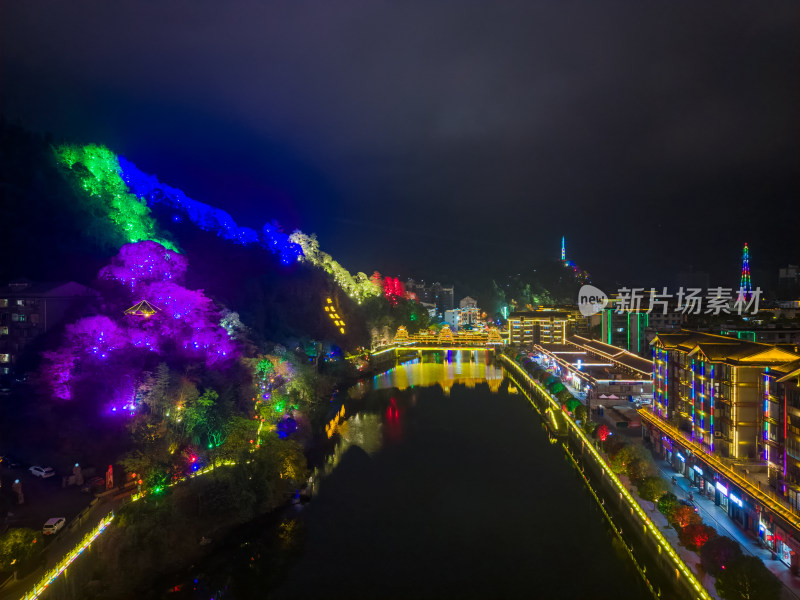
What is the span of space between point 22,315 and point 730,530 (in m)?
13.3

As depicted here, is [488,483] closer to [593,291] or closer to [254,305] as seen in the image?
[254,305]

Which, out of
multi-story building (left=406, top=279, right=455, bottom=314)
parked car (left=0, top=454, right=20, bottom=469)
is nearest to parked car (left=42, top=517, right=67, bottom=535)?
parked car (left=0, top=454, right=20, bottom=469)

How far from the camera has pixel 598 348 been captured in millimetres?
24203

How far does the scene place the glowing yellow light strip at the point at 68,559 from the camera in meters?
5.83

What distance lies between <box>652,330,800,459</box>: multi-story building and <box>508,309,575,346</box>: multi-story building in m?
22.7

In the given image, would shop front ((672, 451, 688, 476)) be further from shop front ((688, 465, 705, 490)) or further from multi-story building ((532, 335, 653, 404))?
multi-story building ((532, 335, 653, 404))

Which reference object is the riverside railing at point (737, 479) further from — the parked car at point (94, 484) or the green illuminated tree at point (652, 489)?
the parked car at point (94, 484)

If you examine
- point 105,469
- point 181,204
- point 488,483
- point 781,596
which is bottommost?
point 488,483

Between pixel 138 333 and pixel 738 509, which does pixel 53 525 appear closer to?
pixel 138 333

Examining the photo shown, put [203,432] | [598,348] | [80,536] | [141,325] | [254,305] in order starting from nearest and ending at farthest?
[80,536], [203,432], [141,325], [254,305], [598,348]

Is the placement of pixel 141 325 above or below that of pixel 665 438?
above

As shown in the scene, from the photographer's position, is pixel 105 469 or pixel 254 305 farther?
pixel 254 305

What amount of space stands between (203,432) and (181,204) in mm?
14070

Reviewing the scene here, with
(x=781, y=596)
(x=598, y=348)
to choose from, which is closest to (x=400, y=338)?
(x=598, y=348)
